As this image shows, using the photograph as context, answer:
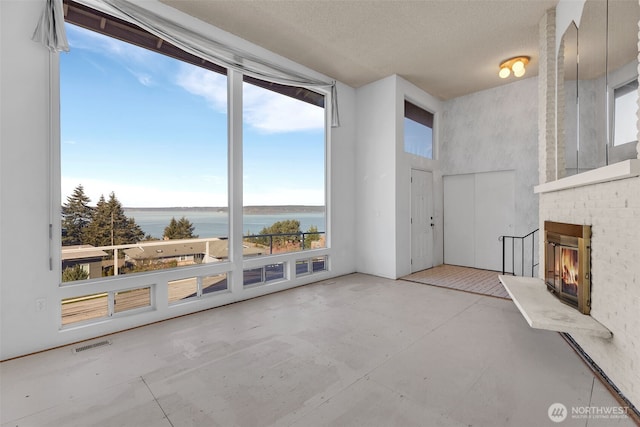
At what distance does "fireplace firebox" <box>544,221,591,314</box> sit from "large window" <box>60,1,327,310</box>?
3.37 metres

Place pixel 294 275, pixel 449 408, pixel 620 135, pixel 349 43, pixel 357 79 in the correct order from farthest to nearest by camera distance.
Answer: pixel 357 79 → pixel 294 275 → pixel 349 43 → pixel 620 135 → pixel 449 408

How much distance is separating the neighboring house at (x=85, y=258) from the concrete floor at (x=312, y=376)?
2.32 ft

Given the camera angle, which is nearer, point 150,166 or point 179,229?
point 150,166

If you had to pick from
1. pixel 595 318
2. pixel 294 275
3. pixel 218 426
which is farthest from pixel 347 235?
pixel 218 426

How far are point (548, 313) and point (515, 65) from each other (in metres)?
3.86

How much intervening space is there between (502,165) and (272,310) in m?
4.94

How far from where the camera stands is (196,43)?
11.6 ft

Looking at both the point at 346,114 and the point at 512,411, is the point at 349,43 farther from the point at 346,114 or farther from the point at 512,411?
the point at 512,411

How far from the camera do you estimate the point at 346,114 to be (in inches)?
221

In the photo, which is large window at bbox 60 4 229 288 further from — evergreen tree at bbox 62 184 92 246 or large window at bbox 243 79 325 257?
large window at bbox 243 79 325 257

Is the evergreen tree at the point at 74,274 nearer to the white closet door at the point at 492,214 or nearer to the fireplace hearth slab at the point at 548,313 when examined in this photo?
the fireplace hearth slab at the point at 548,313

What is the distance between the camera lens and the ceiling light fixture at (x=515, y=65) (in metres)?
4.45

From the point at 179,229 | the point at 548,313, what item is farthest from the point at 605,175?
the point at 179,229

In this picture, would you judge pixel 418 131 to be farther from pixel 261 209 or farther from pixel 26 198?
Result: pixel 26 198
